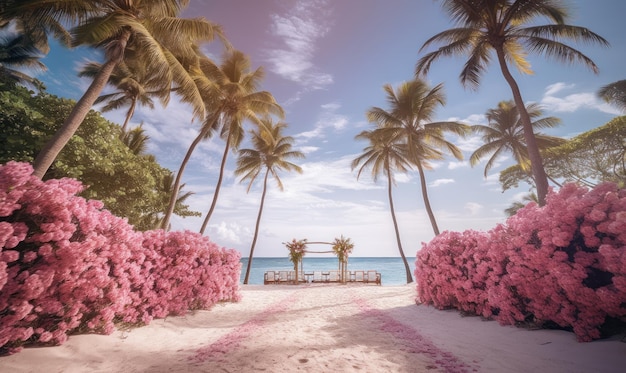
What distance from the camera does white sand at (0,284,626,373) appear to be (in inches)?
142

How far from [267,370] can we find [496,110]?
85.0 feet

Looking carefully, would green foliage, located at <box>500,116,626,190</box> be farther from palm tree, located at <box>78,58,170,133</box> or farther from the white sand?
palm tree, located at <box>78,58,170,133</box>

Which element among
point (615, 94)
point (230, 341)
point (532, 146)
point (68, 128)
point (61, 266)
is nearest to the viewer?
point (61, 266)

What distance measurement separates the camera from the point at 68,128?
6.86 meters

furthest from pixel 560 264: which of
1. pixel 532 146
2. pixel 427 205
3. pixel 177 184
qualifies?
pixel 177 184

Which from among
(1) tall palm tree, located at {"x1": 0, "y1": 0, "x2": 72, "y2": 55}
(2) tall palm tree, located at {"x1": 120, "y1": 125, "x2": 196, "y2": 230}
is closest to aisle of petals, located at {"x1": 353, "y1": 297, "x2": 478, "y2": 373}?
(1) tall palm tree, located at {"x1": 0, "y1": 0, "x2": 72, "y2": 55}

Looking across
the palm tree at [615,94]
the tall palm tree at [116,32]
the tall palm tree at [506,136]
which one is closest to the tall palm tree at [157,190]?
the tall palm tree at [116,32]

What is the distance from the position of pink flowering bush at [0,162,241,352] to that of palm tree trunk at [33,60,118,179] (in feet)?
9.85

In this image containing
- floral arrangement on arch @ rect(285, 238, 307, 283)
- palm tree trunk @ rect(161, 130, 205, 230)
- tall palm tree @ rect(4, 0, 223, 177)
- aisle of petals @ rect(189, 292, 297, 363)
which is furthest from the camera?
Answer: floral arrangement on arch @ rect(285, 238, 307, 283)

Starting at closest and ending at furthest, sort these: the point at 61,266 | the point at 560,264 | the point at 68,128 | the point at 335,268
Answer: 1. the point at 61,266
2. the point at 560,264
3. the point at 68,128
4. the point at 335,268

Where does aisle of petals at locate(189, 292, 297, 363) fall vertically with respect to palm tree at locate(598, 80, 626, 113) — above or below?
below

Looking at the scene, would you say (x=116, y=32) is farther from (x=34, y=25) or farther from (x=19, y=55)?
(x=19, y=55)

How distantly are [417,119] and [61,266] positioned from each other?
17.0 m

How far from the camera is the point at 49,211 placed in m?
3.93
